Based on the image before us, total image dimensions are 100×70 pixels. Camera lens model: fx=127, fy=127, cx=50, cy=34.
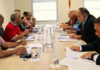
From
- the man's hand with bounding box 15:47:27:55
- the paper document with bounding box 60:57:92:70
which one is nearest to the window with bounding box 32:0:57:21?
the man's hand with bounding box 15:47:27:55

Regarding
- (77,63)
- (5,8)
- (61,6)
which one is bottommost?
(77,63)

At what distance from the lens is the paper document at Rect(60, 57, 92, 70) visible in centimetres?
120

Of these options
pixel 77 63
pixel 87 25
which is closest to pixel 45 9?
pixel 87 25

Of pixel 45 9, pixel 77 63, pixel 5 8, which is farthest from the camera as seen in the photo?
pixel 45 9

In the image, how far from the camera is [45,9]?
23.9ft

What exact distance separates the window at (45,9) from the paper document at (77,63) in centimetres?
599

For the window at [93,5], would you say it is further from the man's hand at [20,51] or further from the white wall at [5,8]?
the man's hand at [20,51]

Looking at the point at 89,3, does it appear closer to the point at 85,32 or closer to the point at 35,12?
the point at 35,12

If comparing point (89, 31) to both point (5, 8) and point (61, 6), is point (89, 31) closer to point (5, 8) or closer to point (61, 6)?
point (5, 8)

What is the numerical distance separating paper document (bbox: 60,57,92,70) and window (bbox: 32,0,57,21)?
5990mm

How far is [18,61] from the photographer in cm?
141

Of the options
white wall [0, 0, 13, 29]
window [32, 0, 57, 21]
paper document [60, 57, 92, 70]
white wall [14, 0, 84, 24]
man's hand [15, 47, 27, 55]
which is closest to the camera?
paper document [60, 57, 92, 70]

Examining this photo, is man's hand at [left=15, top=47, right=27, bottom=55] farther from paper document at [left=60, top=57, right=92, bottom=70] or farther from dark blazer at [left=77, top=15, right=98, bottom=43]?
dark blazer at [left=77, top=15, right=98, bottom=43]

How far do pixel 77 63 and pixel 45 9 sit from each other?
629 centimetres
